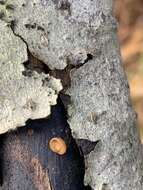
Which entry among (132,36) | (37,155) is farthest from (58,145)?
(132,36)

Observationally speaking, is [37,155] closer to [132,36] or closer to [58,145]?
[58,145]

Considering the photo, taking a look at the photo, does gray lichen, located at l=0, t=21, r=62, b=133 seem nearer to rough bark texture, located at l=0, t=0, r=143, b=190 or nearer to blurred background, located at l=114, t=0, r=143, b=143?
rough bark texture, located at l=0, t=0, r=143, b=190

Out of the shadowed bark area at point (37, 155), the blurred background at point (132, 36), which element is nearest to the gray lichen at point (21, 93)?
the shadowed bark area at point (37, 155)

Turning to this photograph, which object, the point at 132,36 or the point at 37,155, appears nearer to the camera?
the point at 37,155

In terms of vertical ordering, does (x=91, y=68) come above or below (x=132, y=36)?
below

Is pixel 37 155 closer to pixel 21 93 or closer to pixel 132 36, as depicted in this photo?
pixel 21 93

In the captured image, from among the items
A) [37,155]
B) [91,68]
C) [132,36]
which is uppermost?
[132,36]

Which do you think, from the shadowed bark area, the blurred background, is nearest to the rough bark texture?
the shadowed bark area
